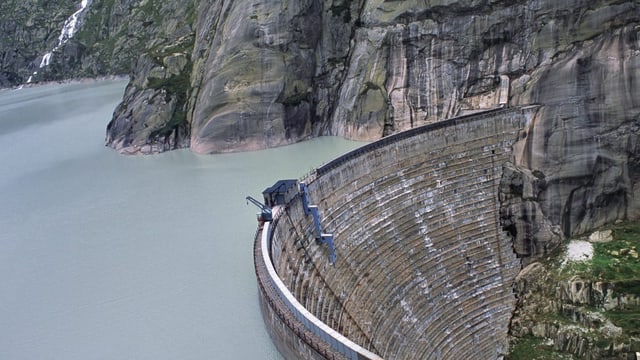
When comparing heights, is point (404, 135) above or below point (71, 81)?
below

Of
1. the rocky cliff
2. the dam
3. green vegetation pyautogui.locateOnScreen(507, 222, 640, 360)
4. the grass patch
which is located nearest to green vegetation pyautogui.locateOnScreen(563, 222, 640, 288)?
green vegetation pyautogui.locateOnScreen(507, 222, 640, 360)

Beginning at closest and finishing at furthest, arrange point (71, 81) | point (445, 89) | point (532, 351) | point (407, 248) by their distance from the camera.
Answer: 1. point (532, 351)
2. point (407, 248)
3. point (445, 89)
4. point (71, 81)

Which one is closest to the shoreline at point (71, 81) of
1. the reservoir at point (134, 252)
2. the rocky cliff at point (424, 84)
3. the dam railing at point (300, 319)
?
the rocky cliff at point (424, 84)

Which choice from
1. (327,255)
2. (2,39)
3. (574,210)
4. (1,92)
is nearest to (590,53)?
(574,210)

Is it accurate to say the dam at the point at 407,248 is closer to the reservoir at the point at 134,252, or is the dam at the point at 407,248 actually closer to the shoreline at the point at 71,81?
the reservoir at the point at 134,252

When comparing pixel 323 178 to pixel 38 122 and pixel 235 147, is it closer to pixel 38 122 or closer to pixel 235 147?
pixel 235 147

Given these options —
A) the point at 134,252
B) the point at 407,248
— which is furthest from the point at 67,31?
the point at 407,248

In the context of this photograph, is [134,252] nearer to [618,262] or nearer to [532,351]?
[532,351]
